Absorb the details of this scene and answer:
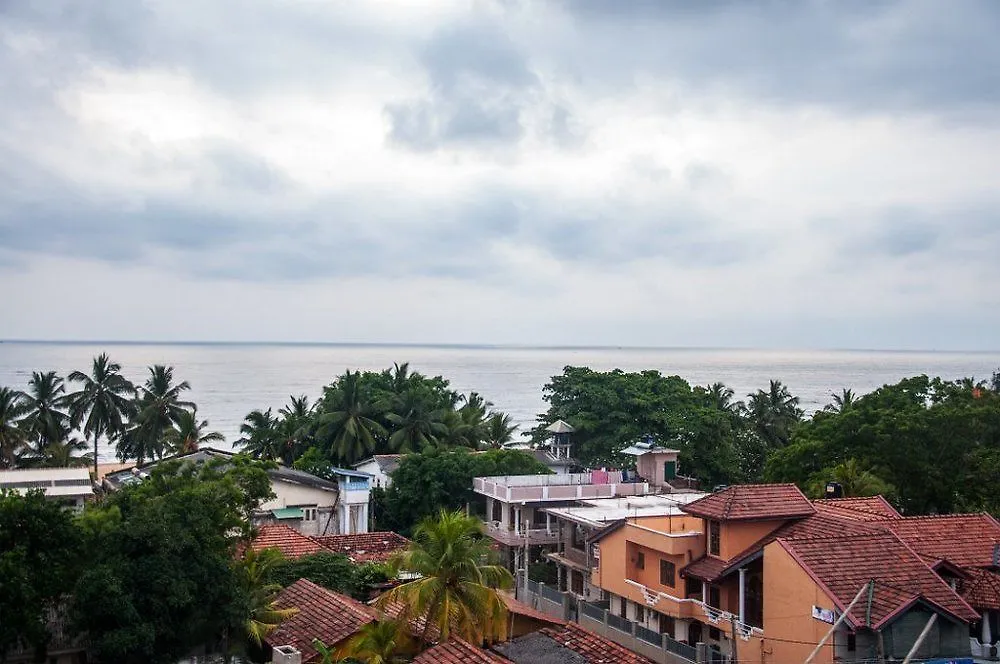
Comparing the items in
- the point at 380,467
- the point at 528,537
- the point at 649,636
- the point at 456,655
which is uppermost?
the point at 380,467

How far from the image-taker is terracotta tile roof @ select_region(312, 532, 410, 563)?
3731 cm

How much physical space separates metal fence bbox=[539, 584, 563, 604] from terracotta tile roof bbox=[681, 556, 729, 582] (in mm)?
6257

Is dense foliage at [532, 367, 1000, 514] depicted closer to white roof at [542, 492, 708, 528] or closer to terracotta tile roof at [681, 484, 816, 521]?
white roof at [542, 492, 708, 528]

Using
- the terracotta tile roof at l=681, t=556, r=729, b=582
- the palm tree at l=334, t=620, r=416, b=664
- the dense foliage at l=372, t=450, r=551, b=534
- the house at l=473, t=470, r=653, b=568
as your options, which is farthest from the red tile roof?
the dense foliage at l=372, t=450, r=551, b=534

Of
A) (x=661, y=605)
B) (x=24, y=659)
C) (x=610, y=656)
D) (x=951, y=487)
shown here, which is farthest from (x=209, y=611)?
(x=951, y=487)

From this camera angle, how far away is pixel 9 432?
60656mm

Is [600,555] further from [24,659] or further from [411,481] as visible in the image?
[24,659]

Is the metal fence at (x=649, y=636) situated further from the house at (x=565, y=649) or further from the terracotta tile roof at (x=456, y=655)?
the terracotta tile roof at (x=456, y=655)

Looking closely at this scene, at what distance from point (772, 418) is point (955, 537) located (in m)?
40.7

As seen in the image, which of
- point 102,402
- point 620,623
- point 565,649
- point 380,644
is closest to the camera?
point 380,644

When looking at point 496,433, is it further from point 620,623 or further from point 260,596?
point 260,596

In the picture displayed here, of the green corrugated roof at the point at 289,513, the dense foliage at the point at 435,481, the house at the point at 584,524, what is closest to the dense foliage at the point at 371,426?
the dense foliage at the point at 435,481

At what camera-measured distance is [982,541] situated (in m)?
31.0

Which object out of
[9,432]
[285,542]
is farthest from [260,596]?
[9,432]
